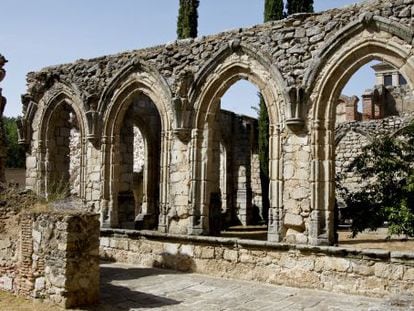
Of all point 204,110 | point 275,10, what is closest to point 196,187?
point 204,110

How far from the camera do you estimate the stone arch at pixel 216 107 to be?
8.82 meters

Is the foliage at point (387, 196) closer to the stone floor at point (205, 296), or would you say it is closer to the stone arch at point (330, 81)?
the stone arch at point (330, 81)

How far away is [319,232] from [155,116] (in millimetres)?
7535

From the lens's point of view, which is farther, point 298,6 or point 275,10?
point 298,6

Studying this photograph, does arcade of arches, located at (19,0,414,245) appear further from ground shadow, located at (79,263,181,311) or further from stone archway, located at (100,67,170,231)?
ground shadow, located at (79,263,181,311)

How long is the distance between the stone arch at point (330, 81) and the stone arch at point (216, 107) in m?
0.66

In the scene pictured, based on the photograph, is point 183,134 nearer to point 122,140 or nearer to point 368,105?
point 122,140

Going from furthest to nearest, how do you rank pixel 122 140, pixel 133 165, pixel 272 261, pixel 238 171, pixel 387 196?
pixel 238 171 → pixel 133 165 → pixel 122 140 → pixel 387 196 → pixel 272 261

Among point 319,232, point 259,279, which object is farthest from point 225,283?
point 319,232

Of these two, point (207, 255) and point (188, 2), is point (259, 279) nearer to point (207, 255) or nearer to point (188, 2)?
point (207, 255)

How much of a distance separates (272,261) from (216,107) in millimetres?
3392

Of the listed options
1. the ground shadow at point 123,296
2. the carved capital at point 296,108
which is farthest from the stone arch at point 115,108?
the carved capital at point 296,108

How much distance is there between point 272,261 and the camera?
8.45m

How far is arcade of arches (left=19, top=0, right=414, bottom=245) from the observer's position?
27.1 ft
